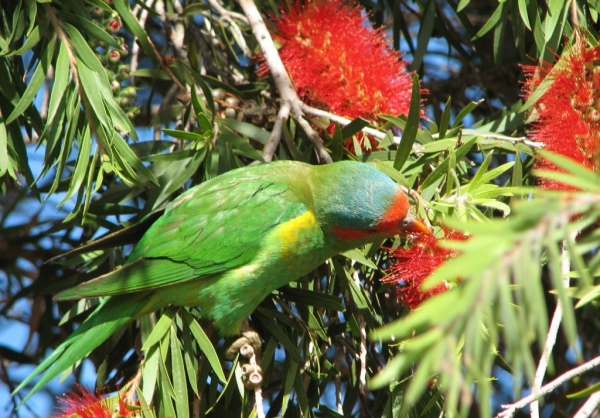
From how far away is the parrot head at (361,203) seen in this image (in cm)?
214

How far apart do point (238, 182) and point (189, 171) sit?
230 millimetres

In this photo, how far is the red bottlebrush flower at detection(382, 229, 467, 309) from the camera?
6.28ft

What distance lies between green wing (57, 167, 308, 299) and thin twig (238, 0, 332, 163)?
186 mm

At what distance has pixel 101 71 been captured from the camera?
224 centimetres

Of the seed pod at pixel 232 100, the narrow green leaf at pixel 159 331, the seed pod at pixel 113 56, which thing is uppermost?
the seed pod at pixel 113 56

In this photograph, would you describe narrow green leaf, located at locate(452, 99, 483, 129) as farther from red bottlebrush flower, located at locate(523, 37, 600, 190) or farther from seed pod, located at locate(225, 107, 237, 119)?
seed pod, located at locate(225, 107, 237, 119)

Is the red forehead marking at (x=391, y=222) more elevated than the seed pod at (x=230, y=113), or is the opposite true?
the seed pod at (x=230, y=113)

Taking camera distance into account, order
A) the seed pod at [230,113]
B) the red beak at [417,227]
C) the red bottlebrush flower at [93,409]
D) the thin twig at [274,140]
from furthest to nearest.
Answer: the seed pod at [230,113], the thin twig at [274,140], the red beak at [417,227], the red bottlebrush flower at [93,409]

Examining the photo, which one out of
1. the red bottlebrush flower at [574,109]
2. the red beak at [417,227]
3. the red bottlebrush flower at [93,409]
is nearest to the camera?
the red bottlebrush flower at [93,409]

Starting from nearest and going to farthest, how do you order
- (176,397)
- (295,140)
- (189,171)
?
1. (176,397)
2. (189,171)
3. (295,140)

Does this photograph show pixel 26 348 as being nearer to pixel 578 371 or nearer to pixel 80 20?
pixel 80 20

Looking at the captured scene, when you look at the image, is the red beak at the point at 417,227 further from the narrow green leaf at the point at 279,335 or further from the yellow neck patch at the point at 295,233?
the narrow green leaf at the point at 279,335

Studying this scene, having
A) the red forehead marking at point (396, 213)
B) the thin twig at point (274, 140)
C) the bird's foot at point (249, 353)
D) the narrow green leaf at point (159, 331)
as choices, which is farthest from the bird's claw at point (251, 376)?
the thin twig at point (274, 140)

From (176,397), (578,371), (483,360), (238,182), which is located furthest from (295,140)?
(483,360)
